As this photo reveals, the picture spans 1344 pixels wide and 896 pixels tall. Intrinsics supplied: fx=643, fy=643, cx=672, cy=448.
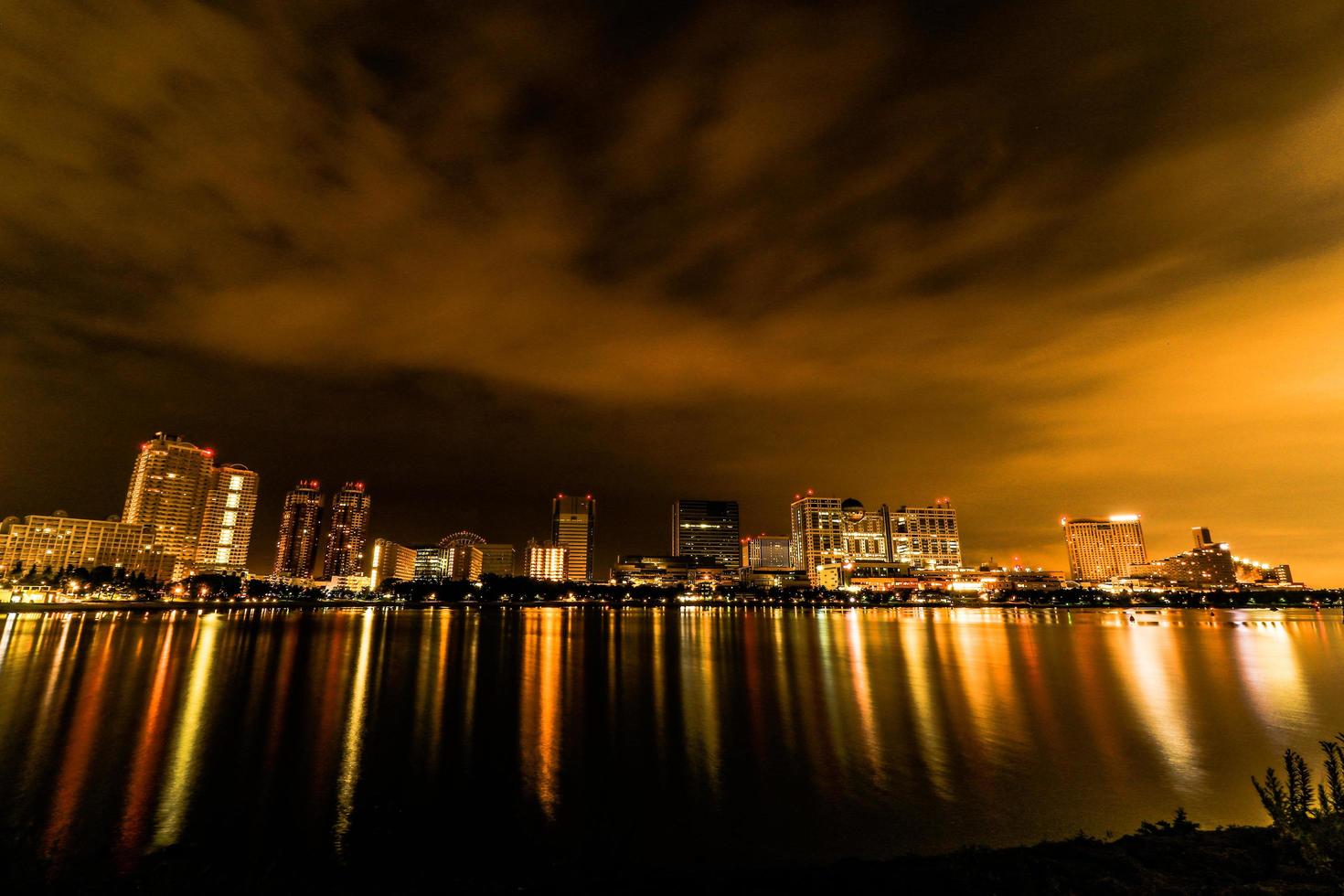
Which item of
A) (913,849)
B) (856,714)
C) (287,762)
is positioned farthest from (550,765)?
(856,714)

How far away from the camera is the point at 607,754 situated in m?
25.3

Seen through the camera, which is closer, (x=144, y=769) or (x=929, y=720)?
(x=144, y=769)

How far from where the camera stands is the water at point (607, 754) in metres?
17.3

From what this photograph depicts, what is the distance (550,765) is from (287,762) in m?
9.70

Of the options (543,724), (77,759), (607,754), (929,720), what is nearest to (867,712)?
(929,720)

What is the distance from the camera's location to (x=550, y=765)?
935 inches

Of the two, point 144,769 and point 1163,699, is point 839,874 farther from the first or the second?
point 1163,699

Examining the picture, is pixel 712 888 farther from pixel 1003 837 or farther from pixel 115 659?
pixel 115 659

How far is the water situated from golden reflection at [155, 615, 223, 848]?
111 millimetres

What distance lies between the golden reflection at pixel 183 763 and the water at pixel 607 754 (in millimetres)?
111

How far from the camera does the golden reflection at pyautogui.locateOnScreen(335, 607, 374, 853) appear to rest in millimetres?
18266

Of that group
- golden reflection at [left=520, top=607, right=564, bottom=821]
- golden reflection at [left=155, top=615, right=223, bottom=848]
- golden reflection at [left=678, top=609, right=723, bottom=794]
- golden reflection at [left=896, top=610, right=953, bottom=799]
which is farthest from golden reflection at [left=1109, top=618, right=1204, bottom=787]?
golden reflection at [left=155, top=615, right=223, bottom=848]

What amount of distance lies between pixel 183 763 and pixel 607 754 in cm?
1536

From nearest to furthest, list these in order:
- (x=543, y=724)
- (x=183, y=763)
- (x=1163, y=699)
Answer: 1. (x=183, y=763)
2. (x=543, y=724)
3. (x=1163, y=699)
